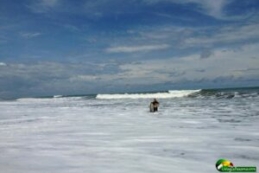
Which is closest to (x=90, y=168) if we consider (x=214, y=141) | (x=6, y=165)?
(x=6, y=165)

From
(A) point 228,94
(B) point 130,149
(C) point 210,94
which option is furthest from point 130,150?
(C) point 210,94

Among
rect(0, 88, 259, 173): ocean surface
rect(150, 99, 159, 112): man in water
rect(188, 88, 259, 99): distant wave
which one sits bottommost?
rect(0, 88, 259, 173): ocean surface

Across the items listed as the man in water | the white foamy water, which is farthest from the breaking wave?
the white foamy water

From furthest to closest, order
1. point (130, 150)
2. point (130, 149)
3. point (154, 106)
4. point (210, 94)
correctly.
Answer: point (210, 94) < point (154, 106) < point (130, 149) < point (130, 150)

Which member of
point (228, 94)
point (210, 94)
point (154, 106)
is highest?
point (210, 94)

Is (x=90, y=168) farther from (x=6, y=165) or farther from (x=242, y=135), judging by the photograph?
(x=242, y=135)

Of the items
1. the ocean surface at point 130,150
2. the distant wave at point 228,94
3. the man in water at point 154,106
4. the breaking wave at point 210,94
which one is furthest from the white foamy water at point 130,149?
the breaking wave at point 210,94

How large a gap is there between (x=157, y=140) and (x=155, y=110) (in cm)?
1217

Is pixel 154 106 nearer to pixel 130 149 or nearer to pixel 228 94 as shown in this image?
pixel 130 149

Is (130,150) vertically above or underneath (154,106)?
underneath

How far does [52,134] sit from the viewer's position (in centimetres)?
1252

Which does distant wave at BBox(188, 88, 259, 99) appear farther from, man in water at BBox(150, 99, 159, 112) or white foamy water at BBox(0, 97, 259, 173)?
white foamy water at BBox(0, 97, 259, 173)

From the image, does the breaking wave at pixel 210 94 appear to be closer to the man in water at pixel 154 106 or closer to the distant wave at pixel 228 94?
the distant wave at pixel 228 94

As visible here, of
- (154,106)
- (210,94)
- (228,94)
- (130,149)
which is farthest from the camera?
(210,94)
